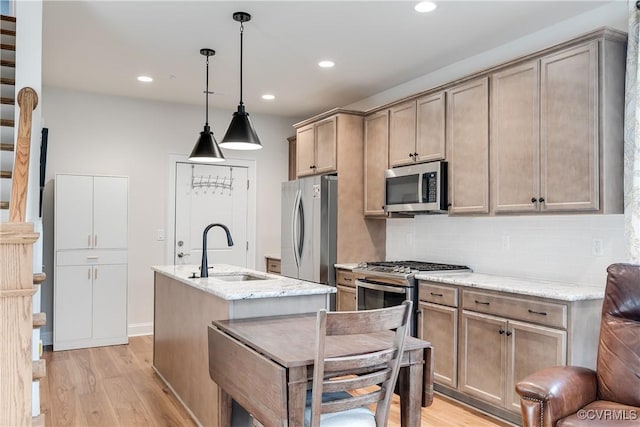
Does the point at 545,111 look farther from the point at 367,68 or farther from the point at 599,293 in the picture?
the point at 367,68

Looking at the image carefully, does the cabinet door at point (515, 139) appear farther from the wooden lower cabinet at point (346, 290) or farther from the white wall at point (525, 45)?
the wooden lower cabinet at point (346, 290)

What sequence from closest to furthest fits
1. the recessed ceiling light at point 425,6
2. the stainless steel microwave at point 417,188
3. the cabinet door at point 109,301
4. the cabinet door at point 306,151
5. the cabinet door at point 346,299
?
the recessed ceiling light at point 425,6 < the stainless steel microwave at point 417,188 < the cabinet door at point 346,299 < the cabinet door at point 109,301 < the cabinet door at point 306,151

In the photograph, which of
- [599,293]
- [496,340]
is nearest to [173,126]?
[496,340]

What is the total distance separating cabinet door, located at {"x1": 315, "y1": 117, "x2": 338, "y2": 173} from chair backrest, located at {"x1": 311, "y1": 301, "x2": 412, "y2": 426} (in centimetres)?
309

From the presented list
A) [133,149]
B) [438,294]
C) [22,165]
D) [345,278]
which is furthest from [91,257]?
[438,294]

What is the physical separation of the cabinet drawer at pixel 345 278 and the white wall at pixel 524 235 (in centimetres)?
61

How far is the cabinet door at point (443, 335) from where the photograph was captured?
11.4 feet

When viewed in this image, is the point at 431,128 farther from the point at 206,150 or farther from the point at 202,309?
the point at 202,309

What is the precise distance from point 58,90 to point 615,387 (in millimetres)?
5490

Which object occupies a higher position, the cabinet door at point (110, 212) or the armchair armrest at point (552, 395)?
the cabinet door at point (110, 212)

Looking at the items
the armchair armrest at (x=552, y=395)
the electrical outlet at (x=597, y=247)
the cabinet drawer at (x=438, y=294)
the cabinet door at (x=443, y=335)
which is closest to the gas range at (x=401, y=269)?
the cabinet drawer at (x=438, y=294)

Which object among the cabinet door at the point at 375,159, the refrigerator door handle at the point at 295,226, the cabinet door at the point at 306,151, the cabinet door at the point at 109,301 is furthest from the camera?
the cabinet door at the point at 306,151

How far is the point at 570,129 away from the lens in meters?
3.01

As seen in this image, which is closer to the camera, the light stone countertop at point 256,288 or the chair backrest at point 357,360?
the chair backrest at point 357,360
